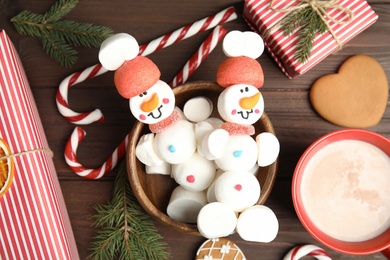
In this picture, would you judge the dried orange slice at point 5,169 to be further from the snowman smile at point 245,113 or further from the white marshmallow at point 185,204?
the snowman smile at point 245,113

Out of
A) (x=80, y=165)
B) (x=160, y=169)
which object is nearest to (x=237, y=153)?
(x=160, y=169)

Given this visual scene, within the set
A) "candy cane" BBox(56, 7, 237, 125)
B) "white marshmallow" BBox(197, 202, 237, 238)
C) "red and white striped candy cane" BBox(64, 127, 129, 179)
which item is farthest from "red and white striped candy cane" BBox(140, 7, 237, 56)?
"white marshmallow" BBox(197, 202, 237, 238)

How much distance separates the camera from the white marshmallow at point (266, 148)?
979 millimetres

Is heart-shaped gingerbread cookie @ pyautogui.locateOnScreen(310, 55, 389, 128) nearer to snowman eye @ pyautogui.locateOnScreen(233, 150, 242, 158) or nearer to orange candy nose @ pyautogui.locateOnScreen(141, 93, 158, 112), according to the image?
snowman eye @ pyautogui.locateOnScreen(233, 150, 242, 158)

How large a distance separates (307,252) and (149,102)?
0.53 meters

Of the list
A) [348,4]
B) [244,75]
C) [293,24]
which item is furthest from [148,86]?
[348,4]

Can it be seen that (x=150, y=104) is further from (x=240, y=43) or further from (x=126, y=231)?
(x=126, y=231)

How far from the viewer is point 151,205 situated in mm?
1025

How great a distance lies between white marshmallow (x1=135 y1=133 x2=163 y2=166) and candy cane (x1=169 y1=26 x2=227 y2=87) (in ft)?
0.69

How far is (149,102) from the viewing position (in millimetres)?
937

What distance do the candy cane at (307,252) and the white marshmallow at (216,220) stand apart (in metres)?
0.27

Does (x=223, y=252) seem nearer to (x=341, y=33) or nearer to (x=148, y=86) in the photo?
(x=148, y=86)

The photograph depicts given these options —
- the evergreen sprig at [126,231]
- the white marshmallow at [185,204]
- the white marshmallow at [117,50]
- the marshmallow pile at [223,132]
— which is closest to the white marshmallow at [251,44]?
the marshmallow pile at [223,132]

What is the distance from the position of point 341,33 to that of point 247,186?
43 centimetres
